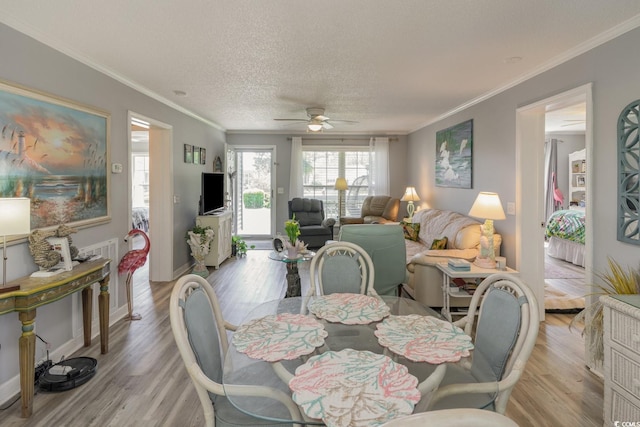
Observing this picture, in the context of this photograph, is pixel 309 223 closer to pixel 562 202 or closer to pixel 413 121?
pixel 413 121

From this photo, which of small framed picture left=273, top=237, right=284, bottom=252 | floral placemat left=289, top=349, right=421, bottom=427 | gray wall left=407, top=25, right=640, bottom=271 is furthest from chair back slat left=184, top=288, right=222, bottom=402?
gray wall left=407, top=25, right=640, bottom=271

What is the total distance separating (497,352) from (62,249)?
9.10 feet

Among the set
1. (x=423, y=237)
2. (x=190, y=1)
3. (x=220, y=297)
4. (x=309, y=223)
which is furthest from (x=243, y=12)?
(x=309, y=223)

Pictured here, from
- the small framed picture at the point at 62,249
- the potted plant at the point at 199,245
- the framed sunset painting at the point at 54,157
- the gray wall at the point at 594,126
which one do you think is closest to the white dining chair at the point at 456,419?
the gray wall at the point at 594,126

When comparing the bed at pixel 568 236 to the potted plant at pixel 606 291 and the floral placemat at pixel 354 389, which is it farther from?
the floral placemat at pixel 354 389

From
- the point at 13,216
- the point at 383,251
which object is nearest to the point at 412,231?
the point at 383,251

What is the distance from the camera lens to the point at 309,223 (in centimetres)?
766

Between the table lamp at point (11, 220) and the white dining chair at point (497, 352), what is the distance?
2365 millimetres

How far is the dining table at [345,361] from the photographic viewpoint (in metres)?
1.19

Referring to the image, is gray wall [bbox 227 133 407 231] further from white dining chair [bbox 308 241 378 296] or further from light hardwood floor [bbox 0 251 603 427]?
white dining chair [bbox 308 241 378 296]

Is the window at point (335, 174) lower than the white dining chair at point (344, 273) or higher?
higher

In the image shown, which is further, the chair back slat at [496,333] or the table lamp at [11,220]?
the table lamp at [11,220]

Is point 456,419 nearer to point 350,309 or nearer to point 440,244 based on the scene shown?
point 350,309

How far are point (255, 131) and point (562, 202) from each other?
6957 mm
